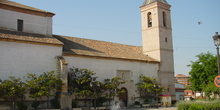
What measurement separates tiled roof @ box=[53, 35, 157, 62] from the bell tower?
1.65 m

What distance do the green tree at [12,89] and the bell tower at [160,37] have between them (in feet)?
65.8

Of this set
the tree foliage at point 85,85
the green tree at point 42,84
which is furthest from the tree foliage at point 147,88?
the green tree at point 42,84

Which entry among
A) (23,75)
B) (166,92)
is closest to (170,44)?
(166,92)

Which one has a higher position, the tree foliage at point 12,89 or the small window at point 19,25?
the small window at point 19,25

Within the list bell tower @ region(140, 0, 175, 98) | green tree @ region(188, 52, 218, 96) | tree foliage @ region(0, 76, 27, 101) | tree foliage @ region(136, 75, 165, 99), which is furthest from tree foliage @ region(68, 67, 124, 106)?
green tree @ region(188, 52, 218, 96)

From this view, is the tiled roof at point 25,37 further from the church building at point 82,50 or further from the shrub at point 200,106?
the shrub at point 200,106

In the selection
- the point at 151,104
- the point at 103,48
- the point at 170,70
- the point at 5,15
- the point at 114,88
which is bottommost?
the point at 151,104

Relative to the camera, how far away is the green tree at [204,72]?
3652cm

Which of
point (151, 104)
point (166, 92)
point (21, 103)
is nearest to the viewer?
point (21, 103)

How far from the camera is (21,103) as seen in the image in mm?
22062

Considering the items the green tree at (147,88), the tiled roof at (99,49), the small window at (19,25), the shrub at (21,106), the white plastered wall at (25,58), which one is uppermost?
the small window at (19,25)

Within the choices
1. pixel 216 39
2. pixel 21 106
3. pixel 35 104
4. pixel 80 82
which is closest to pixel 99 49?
pixel 80 82

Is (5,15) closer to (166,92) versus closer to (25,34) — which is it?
(25,34)

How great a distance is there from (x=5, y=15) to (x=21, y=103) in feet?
29.0
